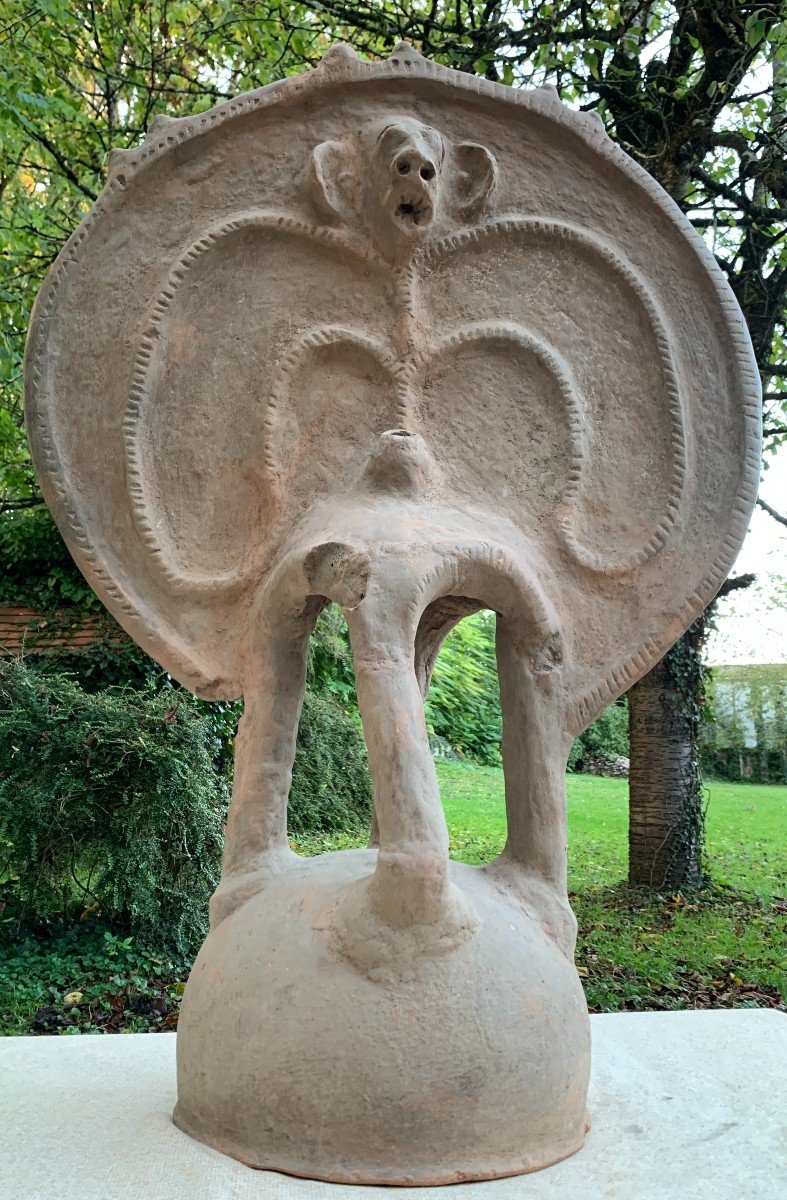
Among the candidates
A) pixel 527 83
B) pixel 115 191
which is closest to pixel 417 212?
pixel 115 191

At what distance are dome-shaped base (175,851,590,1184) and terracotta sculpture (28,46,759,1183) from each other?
6.0 inches

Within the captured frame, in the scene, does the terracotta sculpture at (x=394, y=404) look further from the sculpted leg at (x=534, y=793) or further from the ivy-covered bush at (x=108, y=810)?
the ivy-covered bush at (x=108, y=810)

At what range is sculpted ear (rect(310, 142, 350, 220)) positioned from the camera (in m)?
2.33

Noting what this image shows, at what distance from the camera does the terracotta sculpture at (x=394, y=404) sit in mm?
2236

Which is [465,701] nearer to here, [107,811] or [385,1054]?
[107,811]

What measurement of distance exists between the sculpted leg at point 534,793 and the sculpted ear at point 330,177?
1.05m

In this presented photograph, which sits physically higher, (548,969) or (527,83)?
(527,83)

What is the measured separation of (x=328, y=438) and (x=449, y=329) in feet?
1.30

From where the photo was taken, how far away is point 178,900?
4.64 meters

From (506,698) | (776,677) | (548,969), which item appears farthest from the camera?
(776,677)

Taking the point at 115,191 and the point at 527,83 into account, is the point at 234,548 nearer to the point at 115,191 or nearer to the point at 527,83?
the point at 115,191

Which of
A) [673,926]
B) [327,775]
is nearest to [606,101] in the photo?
[673,926]

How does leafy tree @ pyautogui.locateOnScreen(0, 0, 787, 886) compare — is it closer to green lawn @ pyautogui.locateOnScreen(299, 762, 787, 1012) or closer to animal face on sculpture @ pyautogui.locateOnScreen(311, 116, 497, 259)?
green lawn @ pyautogui.locateOnScreen(299, 762, 787, 1012)

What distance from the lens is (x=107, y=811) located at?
4.61m
